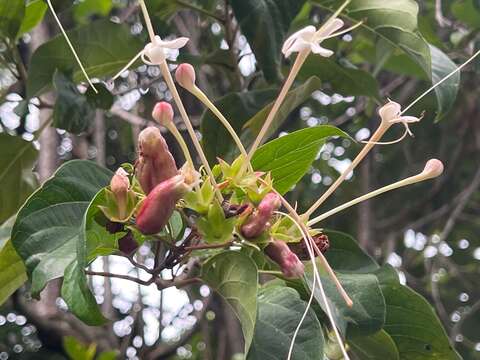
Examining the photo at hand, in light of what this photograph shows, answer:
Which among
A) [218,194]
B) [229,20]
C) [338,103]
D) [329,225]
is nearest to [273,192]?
[218,194]

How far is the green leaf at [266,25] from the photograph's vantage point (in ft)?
2.96

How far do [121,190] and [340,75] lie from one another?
0.59 meters

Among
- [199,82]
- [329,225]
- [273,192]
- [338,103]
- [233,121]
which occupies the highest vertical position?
[273,192]

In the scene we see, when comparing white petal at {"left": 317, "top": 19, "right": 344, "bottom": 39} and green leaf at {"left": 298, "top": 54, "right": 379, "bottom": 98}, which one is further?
green leaf at {"left": 298, "top": 54, "right": 379, "bottom": 98}

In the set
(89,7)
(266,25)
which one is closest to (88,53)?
(266,25)

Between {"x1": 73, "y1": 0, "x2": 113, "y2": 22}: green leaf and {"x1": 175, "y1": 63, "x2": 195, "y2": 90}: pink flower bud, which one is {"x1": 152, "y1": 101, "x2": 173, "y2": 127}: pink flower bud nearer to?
{"x1": 175, "y1": 63, "x2": 195, "y2": 90}: pink flower bud

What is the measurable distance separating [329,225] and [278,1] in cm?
132

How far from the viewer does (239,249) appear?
728 millimetres

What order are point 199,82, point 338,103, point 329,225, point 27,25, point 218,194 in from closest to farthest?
point 218,194 → point 27,25 → point 199,82 → point 338,103 → point 329,225

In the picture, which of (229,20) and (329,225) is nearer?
(229,20)

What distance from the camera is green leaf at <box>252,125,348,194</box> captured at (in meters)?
0.77

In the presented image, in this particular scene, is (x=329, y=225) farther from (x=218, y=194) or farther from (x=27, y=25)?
(x=218, y=194)

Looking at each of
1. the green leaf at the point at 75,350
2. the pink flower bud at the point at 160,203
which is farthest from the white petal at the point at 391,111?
the green leaf at the point at 75,350

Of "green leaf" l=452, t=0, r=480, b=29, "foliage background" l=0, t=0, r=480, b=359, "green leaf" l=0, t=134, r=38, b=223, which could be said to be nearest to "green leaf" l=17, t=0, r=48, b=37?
"foliage background" l=0, t=0, r=480, b=359
